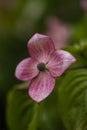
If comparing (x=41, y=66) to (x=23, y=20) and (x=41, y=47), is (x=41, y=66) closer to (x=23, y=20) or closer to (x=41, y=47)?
(x=41, y=47)

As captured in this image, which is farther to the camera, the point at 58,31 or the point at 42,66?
the point at 58,31

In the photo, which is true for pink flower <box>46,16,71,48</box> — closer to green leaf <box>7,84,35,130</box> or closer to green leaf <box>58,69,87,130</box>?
green leaf <box>7,84,35,130</box>

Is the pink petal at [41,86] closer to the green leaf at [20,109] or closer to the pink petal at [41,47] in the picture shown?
the pink petal at [41,47]

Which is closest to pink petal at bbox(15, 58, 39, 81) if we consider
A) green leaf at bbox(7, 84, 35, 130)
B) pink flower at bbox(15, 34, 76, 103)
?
pink flower at bbox(15, 34, 76, 103)

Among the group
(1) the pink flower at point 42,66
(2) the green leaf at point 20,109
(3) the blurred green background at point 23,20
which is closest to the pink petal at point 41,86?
(1) the pink flower at point 42,66

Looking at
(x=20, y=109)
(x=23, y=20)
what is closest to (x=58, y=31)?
(x=23, y=20)

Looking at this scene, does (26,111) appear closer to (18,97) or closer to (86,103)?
(18,97)
